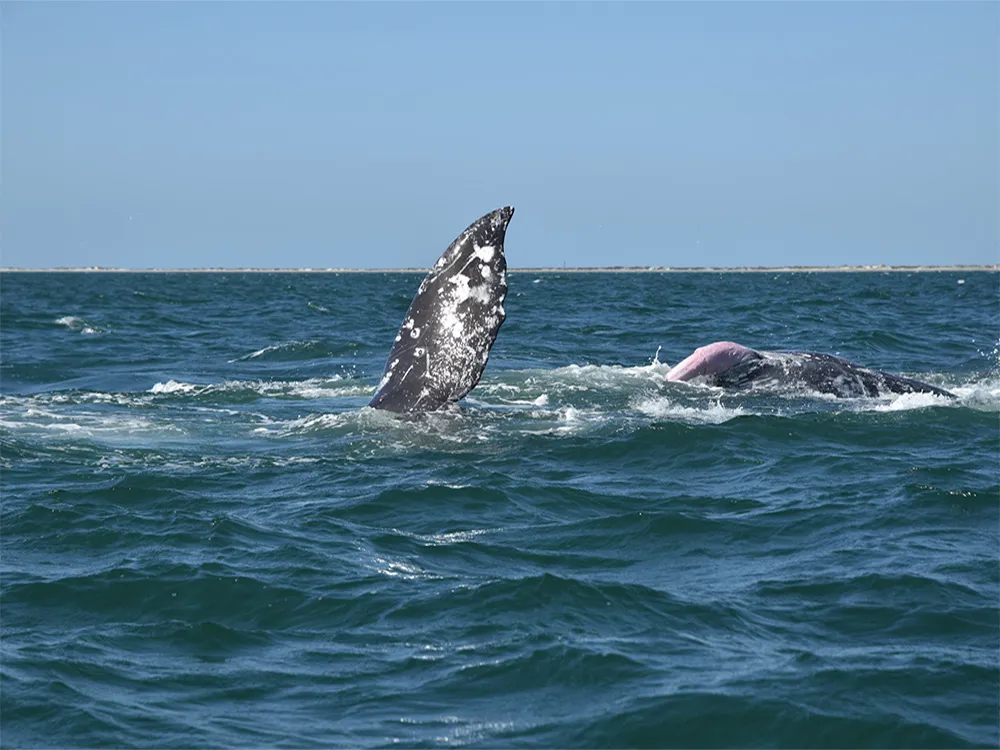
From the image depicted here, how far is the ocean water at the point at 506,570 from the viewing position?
5.31 m

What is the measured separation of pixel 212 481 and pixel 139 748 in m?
5.09

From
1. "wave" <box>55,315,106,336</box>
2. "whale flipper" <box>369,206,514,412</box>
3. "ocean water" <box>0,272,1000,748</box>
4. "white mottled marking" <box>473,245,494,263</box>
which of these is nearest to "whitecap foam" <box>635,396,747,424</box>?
"ocean water" <box>0,272,1000,748</box>

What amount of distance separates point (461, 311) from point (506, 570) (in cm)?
376

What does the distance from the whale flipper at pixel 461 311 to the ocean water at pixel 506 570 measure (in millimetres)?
702

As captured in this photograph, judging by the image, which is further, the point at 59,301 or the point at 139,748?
the point at 59,301

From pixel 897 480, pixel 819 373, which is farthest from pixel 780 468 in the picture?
pixel 819 373

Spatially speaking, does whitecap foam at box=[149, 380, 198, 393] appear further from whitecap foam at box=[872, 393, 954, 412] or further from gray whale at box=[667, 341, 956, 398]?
whitecap foam at box=[872, 393, 954, 412]

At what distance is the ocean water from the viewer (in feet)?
17.4

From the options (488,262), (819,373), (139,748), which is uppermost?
(488,262)

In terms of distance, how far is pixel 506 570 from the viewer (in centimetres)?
736

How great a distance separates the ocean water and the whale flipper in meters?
Answer: 0.70

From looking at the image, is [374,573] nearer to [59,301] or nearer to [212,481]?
[212,481]

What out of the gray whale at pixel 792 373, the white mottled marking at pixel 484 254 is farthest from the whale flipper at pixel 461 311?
the gray whale at pixel 792 373

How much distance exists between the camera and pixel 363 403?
48.1 feet
